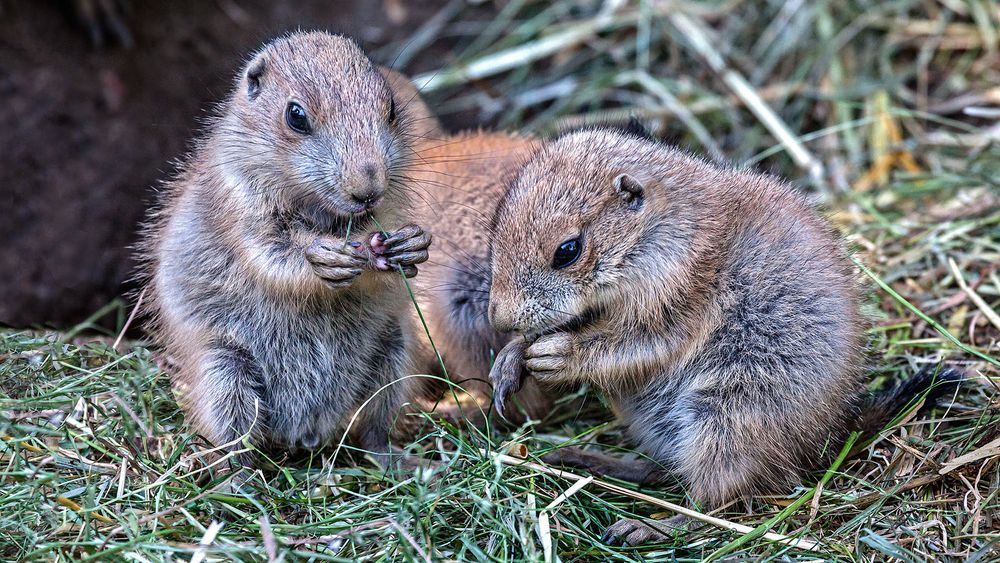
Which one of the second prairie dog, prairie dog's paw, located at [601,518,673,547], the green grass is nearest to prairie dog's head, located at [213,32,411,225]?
the second prairie dog

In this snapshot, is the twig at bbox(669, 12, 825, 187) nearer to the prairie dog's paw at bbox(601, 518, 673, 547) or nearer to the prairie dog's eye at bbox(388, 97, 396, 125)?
the prairie dog's eye at bbox(388, 97, 396, 125)

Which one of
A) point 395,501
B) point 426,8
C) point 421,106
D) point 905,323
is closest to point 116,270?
point 421,106

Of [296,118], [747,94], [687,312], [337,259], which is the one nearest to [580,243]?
[687,312]

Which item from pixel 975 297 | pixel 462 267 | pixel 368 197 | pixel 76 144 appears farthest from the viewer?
pixel 76 144

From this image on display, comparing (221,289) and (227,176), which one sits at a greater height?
(227,176)

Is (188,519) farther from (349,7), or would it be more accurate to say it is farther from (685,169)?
(349,7)

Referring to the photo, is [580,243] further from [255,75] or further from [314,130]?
[255,75]
